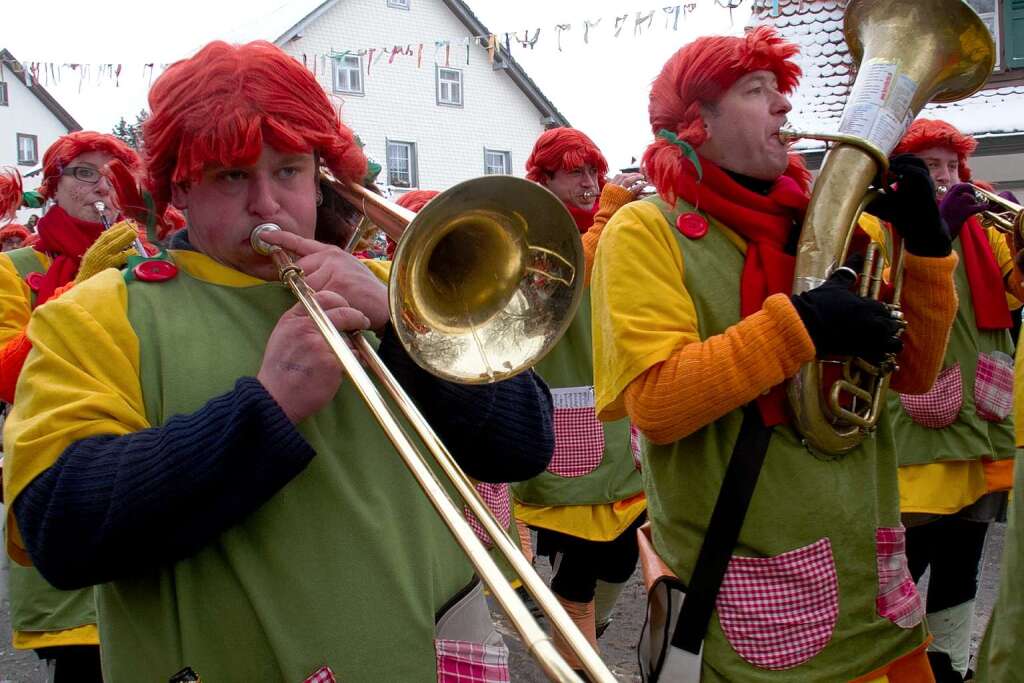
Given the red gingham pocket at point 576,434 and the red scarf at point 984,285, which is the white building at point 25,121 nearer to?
the red gingham pocket at point 576,434

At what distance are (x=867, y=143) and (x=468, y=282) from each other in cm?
106

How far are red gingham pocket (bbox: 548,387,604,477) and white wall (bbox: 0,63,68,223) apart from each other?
31.0m

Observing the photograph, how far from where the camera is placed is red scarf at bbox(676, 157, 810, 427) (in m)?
2.19

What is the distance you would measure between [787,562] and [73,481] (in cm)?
146

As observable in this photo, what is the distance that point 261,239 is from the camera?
1563mm

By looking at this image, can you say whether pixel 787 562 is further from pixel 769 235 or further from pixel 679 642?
pixel 769 235

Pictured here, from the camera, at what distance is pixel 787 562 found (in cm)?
208

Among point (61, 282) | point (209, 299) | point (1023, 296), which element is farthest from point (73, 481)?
point (1023, 296)

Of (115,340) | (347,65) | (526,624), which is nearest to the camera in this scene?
(526,624)

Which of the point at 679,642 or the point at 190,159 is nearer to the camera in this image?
the point at 190,159

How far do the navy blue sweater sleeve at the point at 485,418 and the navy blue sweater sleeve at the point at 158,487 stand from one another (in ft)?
1.12

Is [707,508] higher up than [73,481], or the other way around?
[73,481]

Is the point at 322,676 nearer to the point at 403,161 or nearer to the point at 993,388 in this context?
the point at 993,388

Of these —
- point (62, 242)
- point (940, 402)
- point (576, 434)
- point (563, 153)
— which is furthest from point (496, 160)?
point (940, 402)
